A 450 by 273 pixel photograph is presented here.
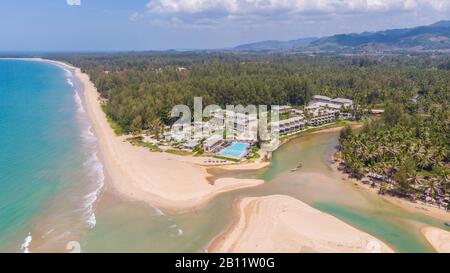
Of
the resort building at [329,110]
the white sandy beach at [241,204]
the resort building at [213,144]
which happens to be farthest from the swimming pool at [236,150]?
the resort building at [329,110]

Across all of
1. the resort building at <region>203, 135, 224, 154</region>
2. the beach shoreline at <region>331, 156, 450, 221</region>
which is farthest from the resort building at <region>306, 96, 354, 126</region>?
the beach shoreline at <region>331, 156, 450, 221</region>

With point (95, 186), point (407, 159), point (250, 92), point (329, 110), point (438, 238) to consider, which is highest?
point (250, 92)

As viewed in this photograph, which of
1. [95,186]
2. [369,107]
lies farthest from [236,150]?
[369,107]

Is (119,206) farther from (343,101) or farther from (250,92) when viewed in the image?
(343,101)

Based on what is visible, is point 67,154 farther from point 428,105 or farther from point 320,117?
point 428,105

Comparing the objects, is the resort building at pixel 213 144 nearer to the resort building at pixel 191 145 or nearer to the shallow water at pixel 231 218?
the resort building at pixel 191 145

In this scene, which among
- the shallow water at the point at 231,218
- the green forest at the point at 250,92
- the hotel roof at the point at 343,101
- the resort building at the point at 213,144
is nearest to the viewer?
→ the shallow water at the point at 231,218

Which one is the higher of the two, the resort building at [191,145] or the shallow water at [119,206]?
the resort building at [191,145]
